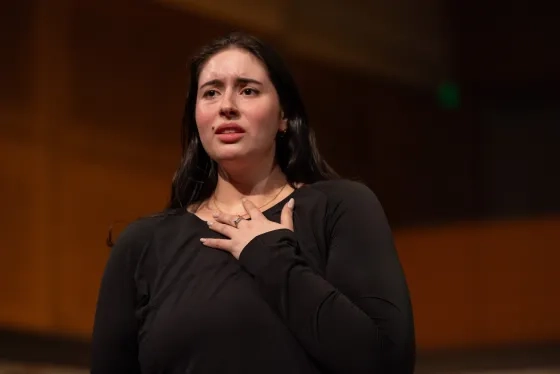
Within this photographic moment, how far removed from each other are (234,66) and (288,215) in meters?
0.15

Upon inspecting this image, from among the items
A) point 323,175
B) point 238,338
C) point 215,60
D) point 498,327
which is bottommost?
point 498,327

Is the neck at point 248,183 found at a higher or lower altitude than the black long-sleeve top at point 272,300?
higher

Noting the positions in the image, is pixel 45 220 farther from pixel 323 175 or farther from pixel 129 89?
pixel 323 175

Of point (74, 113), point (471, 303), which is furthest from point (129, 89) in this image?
point (471, 303)

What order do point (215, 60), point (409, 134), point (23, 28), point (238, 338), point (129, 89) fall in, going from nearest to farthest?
point (238, 338) → point (215, 60) → point (23, 28) → point (129, 89) → point (409, 134)

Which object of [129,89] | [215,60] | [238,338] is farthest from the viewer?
[129,89]

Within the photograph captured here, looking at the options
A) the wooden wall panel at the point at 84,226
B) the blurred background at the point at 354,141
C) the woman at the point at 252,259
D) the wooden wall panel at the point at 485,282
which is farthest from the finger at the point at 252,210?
the wooden wall panel at the point at 485,282

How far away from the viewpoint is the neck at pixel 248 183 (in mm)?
859

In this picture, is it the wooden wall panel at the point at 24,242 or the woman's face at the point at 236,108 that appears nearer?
the woman's face at the point at 236,108

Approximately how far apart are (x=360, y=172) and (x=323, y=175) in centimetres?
163

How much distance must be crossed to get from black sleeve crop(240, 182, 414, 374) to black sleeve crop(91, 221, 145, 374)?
127mm

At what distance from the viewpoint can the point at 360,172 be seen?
251 centimetres

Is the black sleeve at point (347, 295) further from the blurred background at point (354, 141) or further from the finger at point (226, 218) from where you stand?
the blurred background at point (354, 141)

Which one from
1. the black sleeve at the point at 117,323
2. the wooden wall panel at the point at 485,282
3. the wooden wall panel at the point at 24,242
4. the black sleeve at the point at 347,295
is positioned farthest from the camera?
the wooden wall panel at the point at 485,282
